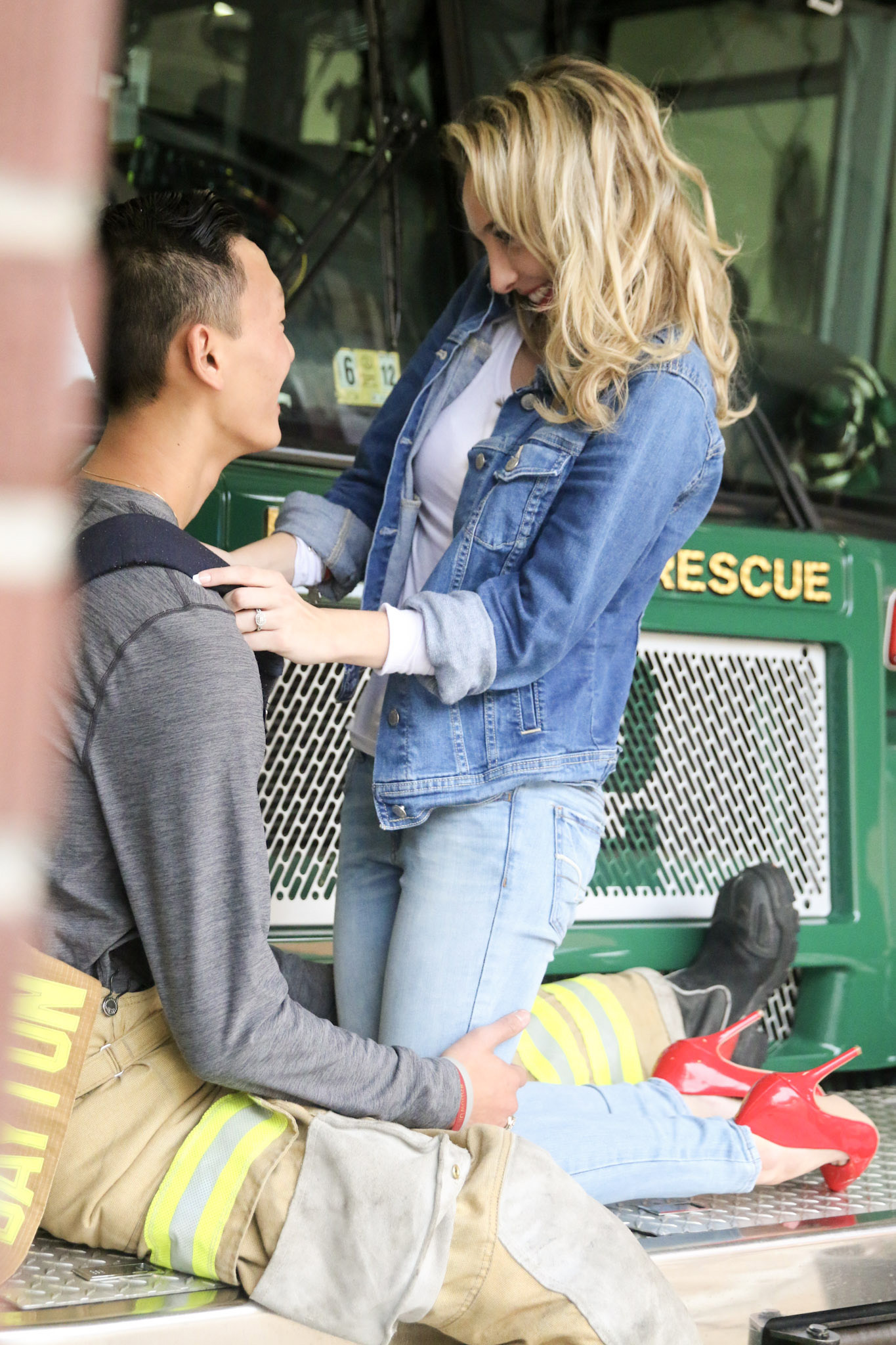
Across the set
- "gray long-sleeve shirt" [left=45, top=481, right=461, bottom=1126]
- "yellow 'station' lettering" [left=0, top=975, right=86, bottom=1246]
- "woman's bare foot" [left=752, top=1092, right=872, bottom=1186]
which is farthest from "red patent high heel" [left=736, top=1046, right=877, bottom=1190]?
"yellow 'station' lettering" [left=0, top=975, right=86, bottom=1246]

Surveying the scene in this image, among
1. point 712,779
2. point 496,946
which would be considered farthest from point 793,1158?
point 712,779

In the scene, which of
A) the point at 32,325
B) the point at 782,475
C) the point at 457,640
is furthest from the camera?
the point at 782,475

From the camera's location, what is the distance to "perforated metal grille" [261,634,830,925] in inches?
97.6

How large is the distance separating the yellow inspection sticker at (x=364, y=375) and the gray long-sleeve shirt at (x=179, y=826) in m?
1.20

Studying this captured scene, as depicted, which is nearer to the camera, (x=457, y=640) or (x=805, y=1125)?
(x=457, y=640)

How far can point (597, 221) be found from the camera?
1.68 metres

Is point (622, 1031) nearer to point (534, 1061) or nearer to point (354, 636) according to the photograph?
point (534, 1061)

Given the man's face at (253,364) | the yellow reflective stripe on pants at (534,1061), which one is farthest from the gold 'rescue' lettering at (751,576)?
the man's face at (253,364)

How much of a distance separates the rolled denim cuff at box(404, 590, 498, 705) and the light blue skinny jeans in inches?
6.9

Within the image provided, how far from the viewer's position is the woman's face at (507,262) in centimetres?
177

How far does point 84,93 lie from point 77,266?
6cm

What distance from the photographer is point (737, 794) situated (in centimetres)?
260

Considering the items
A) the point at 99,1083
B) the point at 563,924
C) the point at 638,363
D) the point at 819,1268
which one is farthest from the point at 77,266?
the point at 819,1268

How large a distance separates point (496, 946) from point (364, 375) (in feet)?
4.17
